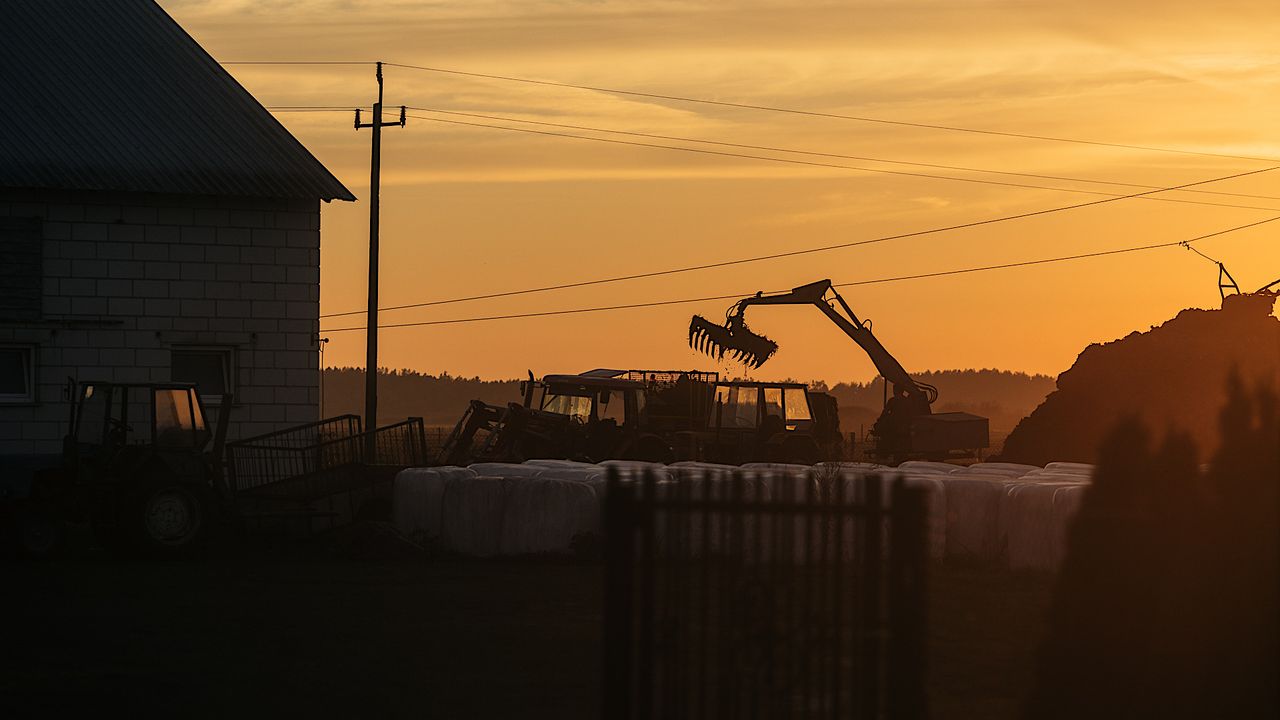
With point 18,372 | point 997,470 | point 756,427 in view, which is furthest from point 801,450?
point 18,372

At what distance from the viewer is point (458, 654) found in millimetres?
13711

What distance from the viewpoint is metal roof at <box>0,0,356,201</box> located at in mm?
26734

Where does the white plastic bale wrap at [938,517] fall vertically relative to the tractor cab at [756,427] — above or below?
below

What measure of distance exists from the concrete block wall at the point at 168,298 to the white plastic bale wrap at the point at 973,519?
37.6 feet

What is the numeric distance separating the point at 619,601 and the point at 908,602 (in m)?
1.40

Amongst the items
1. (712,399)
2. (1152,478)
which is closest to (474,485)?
(712,399)

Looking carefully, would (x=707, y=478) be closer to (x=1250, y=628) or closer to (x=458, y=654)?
(x=1250, y=628)

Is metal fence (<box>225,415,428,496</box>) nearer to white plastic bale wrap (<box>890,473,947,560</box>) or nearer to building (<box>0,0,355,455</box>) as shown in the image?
building (<box>0,0,355,455</box>)

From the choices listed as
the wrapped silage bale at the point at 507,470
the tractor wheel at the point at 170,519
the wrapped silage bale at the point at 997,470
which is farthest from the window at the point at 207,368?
the wrapped silage bale at the point at 997,470

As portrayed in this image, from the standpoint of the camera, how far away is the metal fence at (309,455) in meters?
23.1

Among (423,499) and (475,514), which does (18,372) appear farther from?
(475,514)

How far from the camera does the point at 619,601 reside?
27.0 feet

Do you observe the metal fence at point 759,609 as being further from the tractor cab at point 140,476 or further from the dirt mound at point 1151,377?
the dirt mound at point 1151,377

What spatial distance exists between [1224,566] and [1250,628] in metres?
0.34
